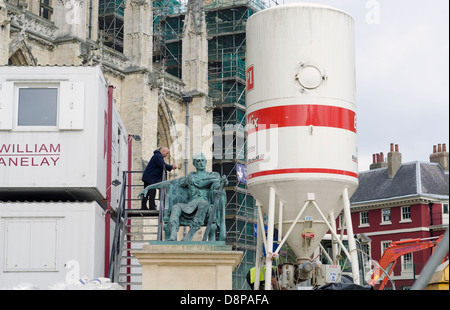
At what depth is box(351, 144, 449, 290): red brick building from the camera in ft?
172

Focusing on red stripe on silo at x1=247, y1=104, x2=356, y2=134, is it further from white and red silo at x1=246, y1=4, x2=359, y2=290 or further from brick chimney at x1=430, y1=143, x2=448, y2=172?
brick chimney at x1=430, y1=143, x2=448, y2=172

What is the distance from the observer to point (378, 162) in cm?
6009

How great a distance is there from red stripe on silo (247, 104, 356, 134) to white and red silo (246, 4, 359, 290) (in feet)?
0.07

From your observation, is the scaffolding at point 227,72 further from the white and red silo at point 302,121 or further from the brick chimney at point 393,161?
the white and red silo at point 302,121

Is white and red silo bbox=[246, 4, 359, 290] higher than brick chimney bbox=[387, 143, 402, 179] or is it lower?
lower

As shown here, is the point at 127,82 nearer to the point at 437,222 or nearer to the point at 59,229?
the point at 437,222

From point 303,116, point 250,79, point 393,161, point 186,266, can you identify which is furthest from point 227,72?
point 186,266

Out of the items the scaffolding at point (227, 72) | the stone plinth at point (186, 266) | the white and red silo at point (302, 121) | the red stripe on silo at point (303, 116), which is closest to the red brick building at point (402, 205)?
the scaffolding at point (227, 72)

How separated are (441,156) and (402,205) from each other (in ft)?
17.9

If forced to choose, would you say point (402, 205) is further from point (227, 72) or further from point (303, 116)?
point (303, 116)

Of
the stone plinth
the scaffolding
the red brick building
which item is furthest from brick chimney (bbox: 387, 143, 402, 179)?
the stone plinth
